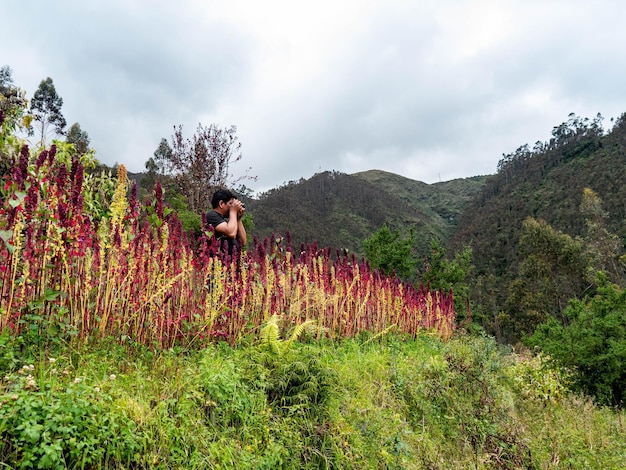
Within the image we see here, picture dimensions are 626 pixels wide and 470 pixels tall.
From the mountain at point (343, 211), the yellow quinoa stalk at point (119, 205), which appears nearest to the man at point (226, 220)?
the yellow quinoa stalk at point (119, 205)

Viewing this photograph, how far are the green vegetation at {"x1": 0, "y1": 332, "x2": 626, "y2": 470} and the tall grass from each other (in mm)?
221

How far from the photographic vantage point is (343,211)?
90.1 m

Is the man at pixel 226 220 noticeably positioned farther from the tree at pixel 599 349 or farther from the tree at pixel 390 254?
A: the tree at pixel 390 254

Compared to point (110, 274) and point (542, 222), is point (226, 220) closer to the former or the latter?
point (110, 274)

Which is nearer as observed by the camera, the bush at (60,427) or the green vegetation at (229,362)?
the bush at (60,427)

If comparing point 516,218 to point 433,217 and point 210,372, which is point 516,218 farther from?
point 210,372

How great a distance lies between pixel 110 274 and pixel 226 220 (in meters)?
2.39

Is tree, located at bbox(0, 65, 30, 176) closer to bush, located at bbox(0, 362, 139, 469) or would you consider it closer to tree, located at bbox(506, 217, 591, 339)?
bush, located at bbox(0, 362, 139, 469)

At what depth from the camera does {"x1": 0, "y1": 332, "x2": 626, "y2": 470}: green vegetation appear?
184cm

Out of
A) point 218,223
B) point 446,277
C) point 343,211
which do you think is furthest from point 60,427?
point 343,211

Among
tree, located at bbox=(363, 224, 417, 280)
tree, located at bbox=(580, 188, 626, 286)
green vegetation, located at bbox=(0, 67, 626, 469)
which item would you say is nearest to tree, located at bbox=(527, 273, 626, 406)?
green vegetation, located at bbox=(0, 67, 626, 469)

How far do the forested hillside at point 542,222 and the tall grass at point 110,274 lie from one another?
46.4 feet

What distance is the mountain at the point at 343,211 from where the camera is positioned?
64.3 m

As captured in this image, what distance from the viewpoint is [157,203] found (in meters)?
3.80
